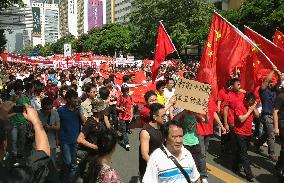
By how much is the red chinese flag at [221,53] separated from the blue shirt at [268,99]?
1662mm

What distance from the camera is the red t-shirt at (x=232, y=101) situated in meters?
7.88

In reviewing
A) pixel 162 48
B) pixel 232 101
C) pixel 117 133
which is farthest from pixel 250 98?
pixel 162 48

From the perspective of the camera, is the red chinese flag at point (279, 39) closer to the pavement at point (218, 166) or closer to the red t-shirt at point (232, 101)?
the pavement at point (218, 166)

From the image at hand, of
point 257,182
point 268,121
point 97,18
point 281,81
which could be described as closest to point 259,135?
point 268,121

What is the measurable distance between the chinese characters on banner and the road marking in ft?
7.83

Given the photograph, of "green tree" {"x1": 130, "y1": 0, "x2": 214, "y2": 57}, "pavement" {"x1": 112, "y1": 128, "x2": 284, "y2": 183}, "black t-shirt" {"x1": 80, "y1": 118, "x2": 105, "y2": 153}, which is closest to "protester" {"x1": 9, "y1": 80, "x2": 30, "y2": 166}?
"pavement" {"x1": 112, "y1": 128, "x2": 284, "y2": 183}

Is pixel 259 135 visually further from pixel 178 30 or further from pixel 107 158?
pixel 178 30

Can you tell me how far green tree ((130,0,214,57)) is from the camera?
44500 mm

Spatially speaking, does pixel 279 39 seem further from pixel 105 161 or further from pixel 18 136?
pixel 105 161

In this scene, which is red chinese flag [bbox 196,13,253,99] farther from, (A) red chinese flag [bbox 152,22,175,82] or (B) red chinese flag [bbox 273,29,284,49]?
(A) red chinese flag [bbox 152,22,175,82]

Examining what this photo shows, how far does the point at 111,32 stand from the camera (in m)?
88.6

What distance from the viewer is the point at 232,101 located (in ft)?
26.1

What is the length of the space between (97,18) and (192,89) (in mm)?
150472

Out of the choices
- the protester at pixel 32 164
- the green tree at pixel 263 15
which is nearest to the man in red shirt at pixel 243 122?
the protester at pixel 32 164
